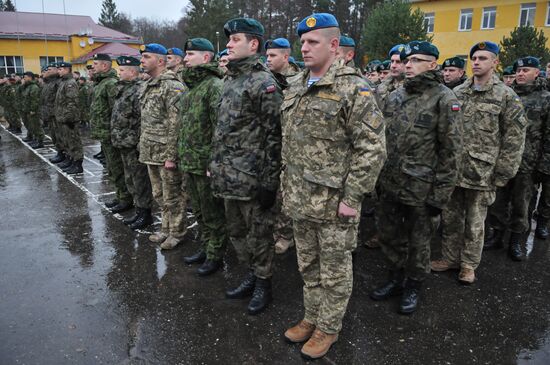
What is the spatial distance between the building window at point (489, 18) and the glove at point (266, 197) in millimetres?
28883

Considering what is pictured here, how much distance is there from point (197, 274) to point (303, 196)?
6.16 feet

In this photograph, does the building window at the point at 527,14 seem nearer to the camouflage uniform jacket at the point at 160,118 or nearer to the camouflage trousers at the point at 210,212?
the camouflage uniform jacket at the point at 160,118

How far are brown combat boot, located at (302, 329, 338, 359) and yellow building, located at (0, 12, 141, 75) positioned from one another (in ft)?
108

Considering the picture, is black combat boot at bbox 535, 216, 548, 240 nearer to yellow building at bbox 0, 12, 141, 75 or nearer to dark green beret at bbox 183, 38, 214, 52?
dark green beret at bbox 183, 38, 214, 52

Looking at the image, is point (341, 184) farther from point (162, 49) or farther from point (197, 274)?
point (162, 49)

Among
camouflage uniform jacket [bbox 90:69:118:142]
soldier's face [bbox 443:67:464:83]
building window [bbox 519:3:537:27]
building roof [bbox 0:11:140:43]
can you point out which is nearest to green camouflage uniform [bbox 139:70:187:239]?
camouflage uniform jacket [bbox 90:69:118:142]

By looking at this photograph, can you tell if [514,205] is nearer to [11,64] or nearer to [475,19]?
[475,19]

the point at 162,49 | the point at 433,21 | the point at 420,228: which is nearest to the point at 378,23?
the point at 433,21

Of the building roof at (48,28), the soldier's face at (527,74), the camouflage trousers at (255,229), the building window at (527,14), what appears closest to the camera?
the camouflage trousers at (255,229)

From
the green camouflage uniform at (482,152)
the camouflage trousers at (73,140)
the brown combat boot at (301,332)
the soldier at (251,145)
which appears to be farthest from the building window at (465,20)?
the brown combat boot at (301,332)

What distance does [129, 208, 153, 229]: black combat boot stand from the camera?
17.6 ft

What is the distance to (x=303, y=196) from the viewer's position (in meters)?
2.74

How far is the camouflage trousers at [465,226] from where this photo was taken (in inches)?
154

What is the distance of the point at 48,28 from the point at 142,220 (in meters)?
38.2
